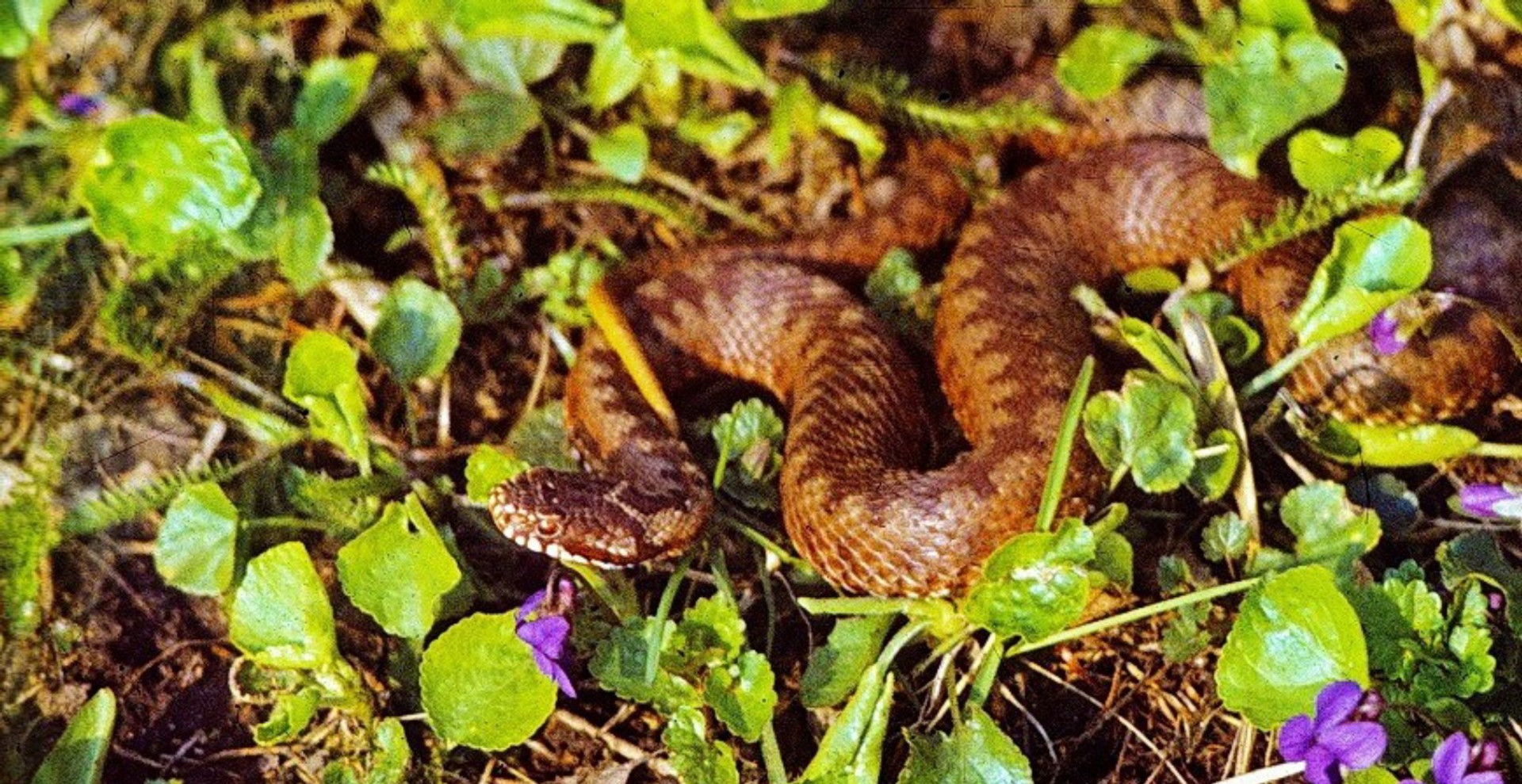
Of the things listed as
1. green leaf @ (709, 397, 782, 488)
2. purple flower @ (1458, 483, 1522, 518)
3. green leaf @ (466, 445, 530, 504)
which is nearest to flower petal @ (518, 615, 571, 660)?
green leaf @ (466, 445, 530, 504)

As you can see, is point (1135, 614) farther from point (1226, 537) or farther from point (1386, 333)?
point (1386, 333)

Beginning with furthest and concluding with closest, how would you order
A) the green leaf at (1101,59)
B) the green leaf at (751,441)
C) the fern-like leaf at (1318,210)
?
1. the green leaf at (1101,59)
2. the green leaf at (751,441)
3. the fern-like leaf at (1318,210)

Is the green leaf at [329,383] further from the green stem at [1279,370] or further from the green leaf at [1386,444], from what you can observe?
the green leaf at [1386,444]

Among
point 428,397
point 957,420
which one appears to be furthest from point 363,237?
point 957,420

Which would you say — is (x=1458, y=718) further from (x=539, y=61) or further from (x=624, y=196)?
(x=539, y=61)

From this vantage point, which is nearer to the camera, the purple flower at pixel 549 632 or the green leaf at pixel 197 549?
the purple flower at pixel 549 632

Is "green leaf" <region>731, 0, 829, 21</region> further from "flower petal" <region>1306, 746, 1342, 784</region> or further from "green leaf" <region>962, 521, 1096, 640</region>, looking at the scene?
"flower petal" <region>1306, 746, 1342, 784</region>

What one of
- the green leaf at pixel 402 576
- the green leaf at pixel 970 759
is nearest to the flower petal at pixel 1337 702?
the green leaf at pixel 970 759

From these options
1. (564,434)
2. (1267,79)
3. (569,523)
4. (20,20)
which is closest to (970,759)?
(569,523)
